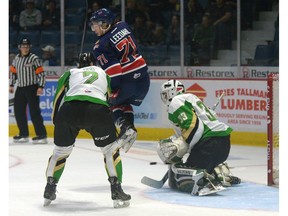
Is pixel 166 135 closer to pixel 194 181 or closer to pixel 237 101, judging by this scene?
pixel 237 101

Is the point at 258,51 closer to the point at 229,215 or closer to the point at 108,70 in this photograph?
the point at 108,70

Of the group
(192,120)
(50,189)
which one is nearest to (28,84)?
(192,120)

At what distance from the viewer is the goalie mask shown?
5941 millimetres

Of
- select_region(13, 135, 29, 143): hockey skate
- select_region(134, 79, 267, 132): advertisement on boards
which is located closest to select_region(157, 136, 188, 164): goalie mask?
select_region(134, 79, 267, 132): advertisement on boards

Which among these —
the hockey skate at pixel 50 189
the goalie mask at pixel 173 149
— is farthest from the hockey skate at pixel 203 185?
the hockey skate at pixel 50 189

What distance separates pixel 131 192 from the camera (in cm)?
610

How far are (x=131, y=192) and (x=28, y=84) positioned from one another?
3.79 m

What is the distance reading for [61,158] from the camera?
541cm

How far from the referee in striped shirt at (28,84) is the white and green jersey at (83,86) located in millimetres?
4174

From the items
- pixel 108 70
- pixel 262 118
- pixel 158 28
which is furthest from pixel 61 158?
pixel 158 28

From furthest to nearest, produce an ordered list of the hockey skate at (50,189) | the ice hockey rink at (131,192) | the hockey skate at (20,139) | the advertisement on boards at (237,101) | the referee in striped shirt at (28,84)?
the hockey skate at (20,139), the referee in striped shirt at (28,84), the advertisement on boards at (237,101), the hockey skate at (50,189), the ice hockey rink at (131,192)

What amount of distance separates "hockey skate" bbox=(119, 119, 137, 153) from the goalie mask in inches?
9.3

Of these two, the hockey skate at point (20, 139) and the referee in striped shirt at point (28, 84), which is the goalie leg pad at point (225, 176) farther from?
the hockey skate at point (20, 139)

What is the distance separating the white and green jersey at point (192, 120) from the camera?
5.89 metres
